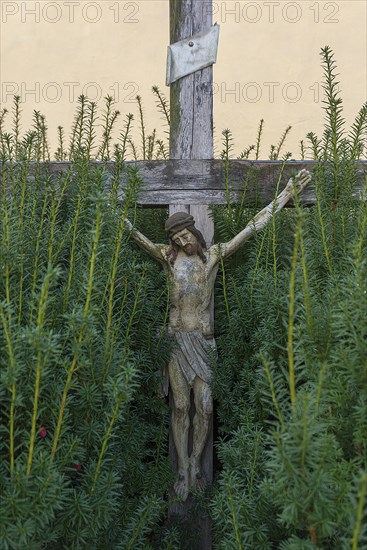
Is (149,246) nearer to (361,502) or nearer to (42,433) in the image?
(42,433)

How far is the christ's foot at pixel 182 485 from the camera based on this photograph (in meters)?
2.48

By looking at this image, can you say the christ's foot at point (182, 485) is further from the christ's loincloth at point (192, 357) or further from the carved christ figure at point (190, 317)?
the christ's loincloth at point (192, 357)

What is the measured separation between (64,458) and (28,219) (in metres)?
0.84

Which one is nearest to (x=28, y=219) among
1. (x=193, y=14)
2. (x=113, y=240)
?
(x=113, y=240)

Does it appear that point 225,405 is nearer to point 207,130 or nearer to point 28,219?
point 28,219

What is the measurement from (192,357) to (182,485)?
0.46 m

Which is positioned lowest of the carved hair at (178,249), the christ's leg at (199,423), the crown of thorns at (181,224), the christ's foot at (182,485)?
the christ's foot at (182,485)

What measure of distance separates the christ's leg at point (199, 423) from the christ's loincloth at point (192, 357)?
0.03 m

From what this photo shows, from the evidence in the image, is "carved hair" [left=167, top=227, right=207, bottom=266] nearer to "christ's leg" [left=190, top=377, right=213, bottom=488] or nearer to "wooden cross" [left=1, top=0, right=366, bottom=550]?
"wooden cross" [left=1, top=0, right=366, bottom=550]

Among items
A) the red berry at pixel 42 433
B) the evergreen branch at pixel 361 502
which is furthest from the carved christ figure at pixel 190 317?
the evergreen branch at pixel 361 502

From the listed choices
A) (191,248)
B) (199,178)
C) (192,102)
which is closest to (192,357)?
(191,248)

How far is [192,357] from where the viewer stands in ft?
8.08

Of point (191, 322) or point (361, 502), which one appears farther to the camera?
point (191, 322)

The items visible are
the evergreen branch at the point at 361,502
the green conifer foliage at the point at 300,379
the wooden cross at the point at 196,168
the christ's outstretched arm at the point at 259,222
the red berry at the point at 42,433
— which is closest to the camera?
the evergreen branch at the point at 361,502
